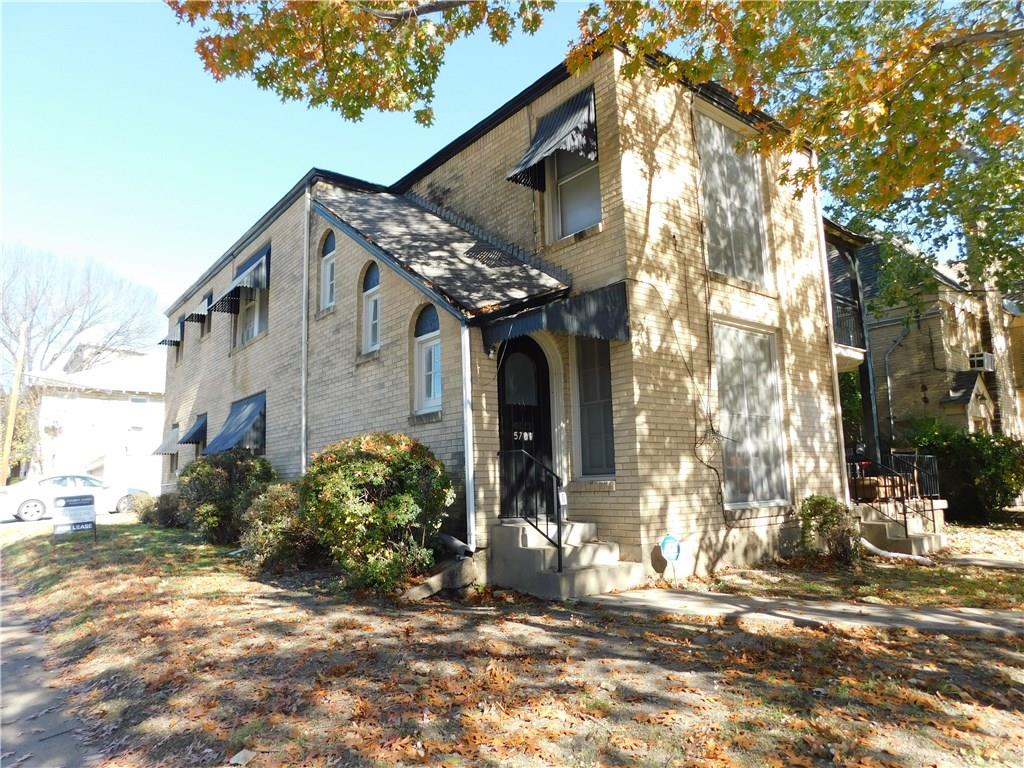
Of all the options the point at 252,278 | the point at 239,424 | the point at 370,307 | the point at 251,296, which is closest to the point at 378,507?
the point at 370,307

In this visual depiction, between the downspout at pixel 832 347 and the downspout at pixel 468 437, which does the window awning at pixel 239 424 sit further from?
the downspout at pixel 832 347

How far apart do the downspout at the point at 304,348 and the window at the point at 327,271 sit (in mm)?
376

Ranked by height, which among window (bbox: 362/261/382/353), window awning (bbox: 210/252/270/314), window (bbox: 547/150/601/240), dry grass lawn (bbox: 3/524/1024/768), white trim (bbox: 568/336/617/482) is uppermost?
window awning (bbox: 210/252/270/314)

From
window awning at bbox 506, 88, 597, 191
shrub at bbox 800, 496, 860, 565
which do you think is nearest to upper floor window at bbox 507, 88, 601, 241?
window awning at bbox 506, 88, 597, 191

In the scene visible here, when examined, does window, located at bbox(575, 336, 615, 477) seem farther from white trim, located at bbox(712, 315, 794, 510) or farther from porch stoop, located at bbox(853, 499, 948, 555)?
porch stoop, located at bbox(853, 499, 948, 555)

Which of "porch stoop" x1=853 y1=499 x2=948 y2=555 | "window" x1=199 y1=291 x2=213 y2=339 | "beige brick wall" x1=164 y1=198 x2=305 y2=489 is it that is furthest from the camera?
"window" x1=199 y1=291 x2=213 y2=339

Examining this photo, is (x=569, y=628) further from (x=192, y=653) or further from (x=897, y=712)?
(x=192, y=653)

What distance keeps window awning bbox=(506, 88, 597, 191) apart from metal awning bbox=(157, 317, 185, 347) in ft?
52.2

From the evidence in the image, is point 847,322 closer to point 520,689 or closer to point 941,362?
point 941,362

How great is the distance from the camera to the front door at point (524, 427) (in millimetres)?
8719

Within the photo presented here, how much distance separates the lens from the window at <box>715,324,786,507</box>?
374 inches

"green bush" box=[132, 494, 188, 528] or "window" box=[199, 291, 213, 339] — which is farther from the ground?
"window" box=[199, 291, 213, 339]

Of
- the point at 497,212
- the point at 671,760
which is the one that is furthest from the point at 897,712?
the point at 497,212

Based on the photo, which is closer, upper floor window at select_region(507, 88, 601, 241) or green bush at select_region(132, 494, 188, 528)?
upper floor window at select_region(507, 88, 601, 241)
